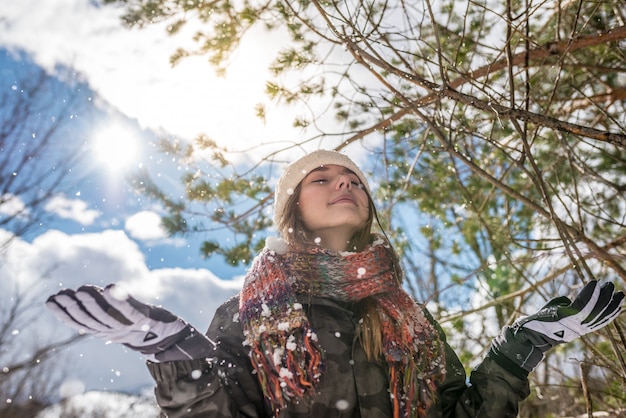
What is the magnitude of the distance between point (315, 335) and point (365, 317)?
22 centimetres

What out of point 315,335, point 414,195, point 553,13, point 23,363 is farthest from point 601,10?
point 23,363

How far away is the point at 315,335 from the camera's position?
146 cm

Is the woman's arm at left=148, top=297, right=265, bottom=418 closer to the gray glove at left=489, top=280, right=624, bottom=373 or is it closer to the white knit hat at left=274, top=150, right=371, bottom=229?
the white knit hat at left=274, top=150, right=371, bottom=229

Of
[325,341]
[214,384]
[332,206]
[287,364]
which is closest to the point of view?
[214,384]

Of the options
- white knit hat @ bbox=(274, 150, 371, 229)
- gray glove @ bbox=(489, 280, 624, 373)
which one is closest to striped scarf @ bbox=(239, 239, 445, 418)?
gray glove @ bbox=(489, 280, 624, 373)

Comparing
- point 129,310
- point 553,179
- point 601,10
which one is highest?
point 601,10

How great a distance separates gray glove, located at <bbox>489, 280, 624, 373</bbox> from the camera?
1309 mm

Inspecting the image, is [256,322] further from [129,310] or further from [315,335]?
[129,310]

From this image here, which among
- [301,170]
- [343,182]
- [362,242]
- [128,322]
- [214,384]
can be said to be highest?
[301,170]

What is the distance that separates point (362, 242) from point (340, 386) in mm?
722

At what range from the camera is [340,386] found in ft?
4.75

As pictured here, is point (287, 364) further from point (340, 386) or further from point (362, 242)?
point (362, 242)

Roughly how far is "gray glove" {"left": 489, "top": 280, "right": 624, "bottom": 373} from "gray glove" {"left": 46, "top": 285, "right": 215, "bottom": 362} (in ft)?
3.14

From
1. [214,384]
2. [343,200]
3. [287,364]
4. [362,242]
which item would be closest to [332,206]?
[343,200]
